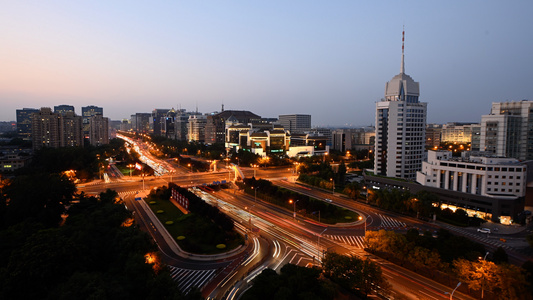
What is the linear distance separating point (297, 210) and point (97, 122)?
5483 inches

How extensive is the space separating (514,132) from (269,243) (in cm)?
6275

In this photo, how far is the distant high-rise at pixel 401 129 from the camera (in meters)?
60.9

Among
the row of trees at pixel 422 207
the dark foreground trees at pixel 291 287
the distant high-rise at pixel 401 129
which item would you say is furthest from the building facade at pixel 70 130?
the dark foreground trees at pixel 291 287

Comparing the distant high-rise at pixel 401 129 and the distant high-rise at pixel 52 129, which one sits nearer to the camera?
the distant high-rise at pixel 401 129

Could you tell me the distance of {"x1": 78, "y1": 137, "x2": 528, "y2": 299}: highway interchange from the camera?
85.1 feet

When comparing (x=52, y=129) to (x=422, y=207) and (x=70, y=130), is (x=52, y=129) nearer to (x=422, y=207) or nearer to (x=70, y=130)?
(x=70, y=130)

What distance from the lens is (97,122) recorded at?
153 metres

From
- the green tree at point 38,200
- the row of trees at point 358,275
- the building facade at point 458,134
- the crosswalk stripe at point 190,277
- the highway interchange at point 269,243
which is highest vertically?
the building facade at point 458,134

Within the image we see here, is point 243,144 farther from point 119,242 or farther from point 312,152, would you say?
point 119,242

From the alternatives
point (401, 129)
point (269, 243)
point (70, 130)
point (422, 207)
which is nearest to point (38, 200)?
point (269, 243)

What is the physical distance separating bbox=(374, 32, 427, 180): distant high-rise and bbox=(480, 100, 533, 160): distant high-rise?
18198 millimetres

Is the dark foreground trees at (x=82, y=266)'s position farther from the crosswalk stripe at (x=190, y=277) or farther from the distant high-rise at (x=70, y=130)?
the distant high-rise at (x=70, y=130)

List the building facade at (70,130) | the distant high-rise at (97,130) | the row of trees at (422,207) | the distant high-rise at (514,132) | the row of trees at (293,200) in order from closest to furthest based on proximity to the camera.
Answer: the row of trees at (422,207), the row of trees at (293,200), the distant high-rise at (514,132), the building facade at (70,130), the distant high-rise at (97,130)

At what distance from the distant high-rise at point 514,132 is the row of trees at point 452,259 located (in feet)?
164
